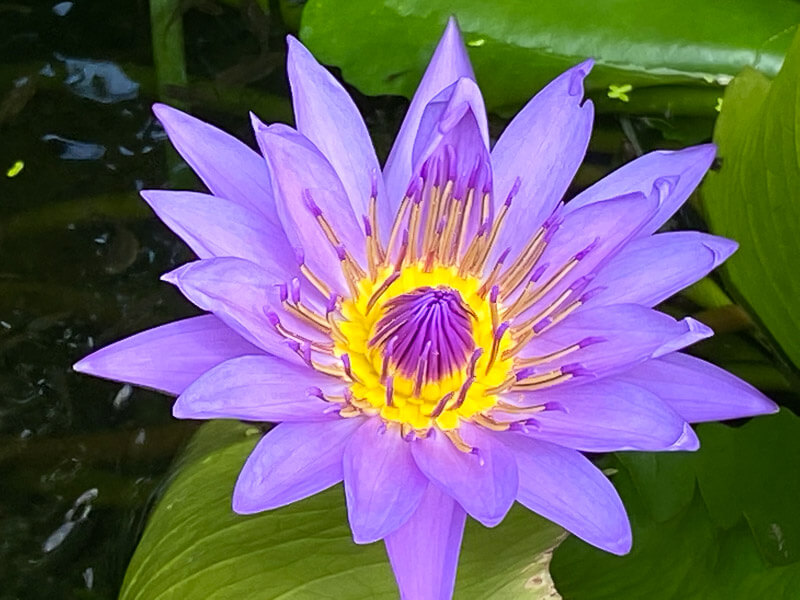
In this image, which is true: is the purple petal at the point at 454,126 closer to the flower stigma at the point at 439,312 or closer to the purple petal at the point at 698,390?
the flower stigma at the point at 439,312

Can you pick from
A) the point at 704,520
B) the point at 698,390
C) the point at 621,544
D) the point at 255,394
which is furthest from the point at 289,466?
the point at 704,520

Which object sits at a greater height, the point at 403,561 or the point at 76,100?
the point at 403,561

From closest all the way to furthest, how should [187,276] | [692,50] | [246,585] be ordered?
[187,276]
[246,585]
[692,50]

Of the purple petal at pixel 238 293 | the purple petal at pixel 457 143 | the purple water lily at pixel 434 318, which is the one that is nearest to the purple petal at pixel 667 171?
the purple water lily at pixel 434 318

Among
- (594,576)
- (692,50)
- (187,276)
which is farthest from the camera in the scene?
(692,50)

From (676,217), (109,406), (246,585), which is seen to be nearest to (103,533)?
(109,406)

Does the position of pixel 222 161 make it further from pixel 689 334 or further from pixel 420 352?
pixel 689 334

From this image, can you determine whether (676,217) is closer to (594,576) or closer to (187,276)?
(594,576)
